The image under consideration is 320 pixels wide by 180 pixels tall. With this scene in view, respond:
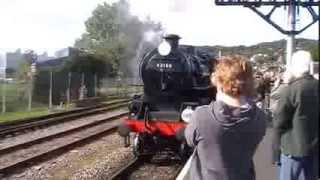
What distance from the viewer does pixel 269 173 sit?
342 inches

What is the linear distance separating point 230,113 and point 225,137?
5.6 inches

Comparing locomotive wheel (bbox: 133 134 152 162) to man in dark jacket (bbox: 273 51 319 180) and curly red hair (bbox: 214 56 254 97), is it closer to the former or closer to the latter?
man in dark jacket (bbox: 273 51 319 180)

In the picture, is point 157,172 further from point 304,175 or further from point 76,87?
point 76,87

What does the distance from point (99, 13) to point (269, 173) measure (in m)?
92.3

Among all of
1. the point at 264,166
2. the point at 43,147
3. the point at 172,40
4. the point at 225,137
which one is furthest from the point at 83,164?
the point at 225,137

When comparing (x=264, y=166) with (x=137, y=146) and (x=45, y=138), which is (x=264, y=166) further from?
(x=45, y=138)

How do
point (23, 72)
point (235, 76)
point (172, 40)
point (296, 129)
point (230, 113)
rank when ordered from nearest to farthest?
point (235, 76)
point (230, 113)
point (296, 129)
point (172, 40)
point (23, 72)

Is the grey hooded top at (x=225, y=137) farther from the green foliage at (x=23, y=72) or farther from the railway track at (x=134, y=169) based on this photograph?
the green foliage at (x=23, y=72)

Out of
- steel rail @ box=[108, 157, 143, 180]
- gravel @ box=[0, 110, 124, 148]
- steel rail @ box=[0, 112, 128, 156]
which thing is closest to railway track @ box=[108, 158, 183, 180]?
steel rail @ box=[108, 157, 143, 180]

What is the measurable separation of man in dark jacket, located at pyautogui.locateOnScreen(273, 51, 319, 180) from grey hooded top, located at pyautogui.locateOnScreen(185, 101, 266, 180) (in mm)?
424

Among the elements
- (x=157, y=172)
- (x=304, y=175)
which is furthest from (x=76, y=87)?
(x=304, y=175)

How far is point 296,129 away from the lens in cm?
465

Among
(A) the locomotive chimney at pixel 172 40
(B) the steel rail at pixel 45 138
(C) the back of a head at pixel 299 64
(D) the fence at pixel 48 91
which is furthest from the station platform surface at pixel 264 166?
(D) the fence at pixel 48 91

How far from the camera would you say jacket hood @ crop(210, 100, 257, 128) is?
3.69 metres
